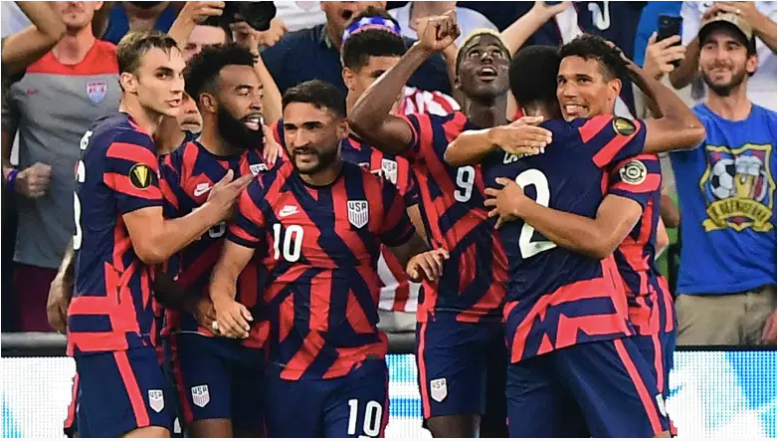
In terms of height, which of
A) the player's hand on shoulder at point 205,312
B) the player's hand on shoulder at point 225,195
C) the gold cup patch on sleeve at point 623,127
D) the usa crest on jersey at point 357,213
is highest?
the gold cup patch on sleeve at point 623,127

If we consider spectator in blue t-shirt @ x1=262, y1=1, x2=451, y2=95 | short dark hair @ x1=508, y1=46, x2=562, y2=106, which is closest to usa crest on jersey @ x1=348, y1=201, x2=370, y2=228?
short dark hair @ x1=508, y1=46, x2=562, y2=106

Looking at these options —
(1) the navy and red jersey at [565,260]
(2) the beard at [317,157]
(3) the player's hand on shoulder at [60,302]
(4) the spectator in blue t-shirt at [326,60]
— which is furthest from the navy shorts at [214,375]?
(4) the spectator in blue t-shirt at [326,60]

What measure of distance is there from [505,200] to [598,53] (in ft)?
2.40

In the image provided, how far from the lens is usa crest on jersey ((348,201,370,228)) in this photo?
555cm

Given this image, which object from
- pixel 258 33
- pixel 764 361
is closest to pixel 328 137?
pixel 258 33

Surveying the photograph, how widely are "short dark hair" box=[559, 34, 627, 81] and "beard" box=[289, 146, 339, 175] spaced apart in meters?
1.01

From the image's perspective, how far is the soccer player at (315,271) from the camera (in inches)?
215

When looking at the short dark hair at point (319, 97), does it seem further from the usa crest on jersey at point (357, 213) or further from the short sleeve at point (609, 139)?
the short sleeve at point (609, 139)

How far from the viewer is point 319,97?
5559 millimetres

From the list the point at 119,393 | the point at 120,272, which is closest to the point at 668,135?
the point at 120,272

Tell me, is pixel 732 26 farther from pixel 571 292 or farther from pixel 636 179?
pixel 571 292

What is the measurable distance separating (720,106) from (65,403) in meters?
3.65

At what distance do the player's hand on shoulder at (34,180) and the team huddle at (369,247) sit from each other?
104cm

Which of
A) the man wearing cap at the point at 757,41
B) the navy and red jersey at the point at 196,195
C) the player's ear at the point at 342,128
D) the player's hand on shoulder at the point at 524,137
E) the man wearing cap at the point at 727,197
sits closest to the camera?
the player's hand on shoulder at the point at 524,137
